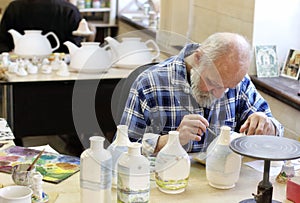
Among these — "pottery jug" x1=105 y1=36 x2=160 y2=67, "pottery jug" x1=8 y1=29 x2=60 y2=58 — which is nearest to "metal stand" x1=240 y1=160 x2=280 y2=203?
"pottery jug" x1=105 y1=36 x2=160 y2=67

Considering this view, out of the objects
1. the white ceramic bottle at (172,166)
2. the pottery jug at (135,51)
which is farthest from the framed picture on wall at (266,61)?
the white ceramic bottle at (172,166)

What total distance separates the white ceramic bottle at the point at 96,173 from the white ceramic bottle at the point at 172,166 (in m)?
0.20

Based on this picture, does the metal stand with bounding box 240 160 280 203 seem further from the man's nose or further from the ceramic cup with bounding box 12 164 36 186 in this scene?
the ceramic cup with bounding box 12 164 36 186

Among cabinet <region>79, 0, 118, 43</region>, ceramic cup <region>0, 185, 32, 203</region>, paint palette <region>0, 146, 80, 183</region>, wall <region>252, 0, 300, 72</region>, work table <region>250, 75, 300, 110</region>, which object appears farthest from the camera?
cabinet <region>79, 0, 118, 43</region>

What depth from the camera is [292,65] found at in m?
3.08

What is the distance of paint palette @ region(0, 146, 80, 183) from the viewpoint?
6.64 ft

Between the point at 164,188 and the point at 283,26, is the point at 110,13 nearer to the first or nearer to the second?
the point at 283,26

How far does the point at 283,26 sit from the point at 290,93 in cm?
47

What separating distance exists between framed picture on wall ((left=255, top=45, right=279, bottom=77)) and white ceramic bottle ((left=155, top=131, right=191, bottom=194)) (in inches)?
53.7

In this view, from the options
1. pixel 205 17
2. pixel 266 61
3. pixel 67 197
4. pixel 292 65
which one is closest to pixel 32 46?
pixel 205 17

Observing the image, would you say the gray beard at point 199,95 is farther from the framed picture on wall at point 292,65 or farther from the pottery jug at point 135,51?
the framed picture on wall at point 292,65

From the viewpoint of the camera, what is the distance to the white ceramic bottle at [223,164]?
1.93 metres

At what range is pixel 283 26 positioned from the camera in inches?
122

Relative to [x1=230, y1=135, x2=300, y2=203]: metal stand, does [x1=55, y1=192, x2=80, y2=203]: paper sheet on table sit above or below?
below
